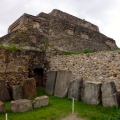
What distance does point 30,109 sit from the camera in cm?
659

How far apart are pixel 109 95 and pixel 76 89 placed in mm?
1726

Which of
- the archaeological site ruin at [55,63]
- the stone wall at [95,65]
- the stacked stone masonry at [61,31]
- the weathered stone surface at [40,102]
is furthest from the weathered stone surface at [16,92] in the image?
the stacked stone masonry at [61,31]

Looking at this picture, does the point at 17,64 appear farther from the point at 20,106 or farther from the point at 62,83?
the point at 20,106

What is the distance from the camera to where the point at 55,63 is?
11125mm

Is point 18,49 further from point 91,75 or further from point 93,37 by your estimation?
point 93,37

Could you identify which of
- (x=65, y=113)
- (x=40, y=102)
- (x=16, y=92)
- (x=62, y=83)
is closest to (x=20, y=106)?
Answer: (x=40, y=102)

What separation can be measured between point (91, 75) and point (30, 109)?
379cm

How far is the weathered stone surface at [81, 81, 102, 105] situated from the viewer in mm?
7095

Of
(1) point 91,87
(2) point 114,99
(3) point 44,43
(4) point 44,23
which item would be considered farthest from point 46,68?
(2) point 114,99

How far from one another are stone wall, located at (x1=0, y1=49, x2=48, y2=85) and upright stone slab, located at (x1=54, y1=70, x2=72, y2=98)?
2.19 meters

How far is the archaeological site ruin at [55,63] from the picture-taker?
7.74m

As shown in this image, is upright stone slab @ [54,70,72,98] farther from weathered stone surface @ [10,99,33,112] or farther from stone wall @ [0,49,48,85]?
weathered stone surface @ [10,99,33,112]

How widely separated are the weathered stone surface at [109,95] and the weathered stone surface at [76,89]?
1.25m

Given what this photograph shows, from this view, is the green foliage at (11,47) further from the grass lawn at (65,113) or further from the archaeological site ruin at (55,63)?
the grass lawn at (65,113)
